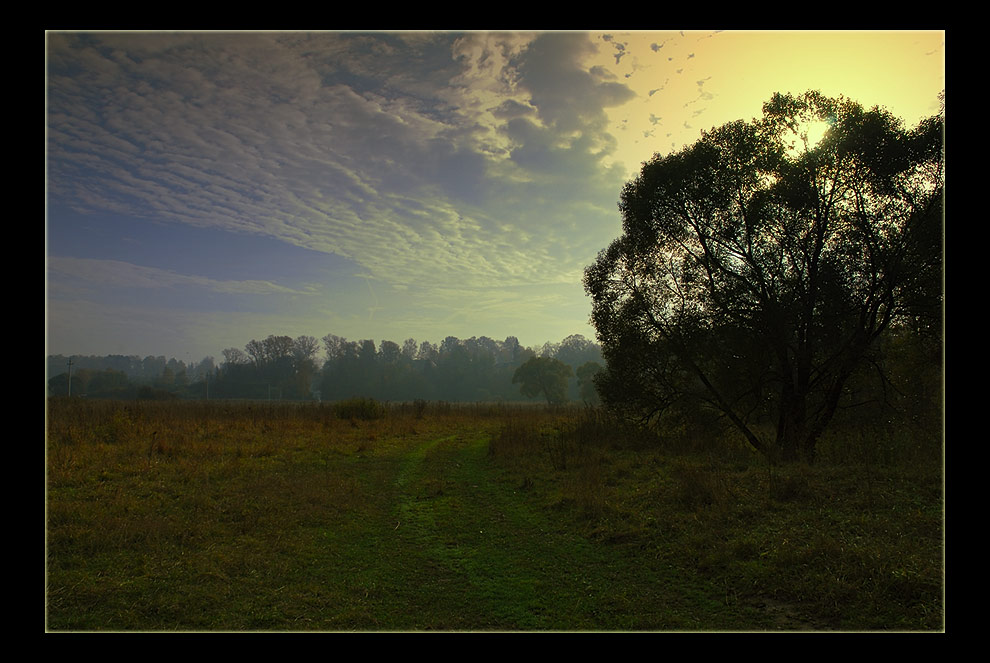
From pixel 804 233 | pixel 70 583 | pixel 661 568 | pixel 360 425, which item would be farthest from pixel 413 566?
pixel 360 425

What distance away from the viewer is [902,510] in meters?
6.54

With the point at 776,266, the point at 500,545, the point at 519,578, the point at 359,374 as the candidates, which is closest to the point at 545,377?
the point at 359,374

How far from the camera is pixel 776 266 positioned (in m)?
13.2

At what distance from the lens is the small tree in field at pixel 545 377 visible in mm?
67500

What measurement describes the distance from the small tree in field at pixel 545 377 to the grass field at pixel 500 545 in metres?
54.7

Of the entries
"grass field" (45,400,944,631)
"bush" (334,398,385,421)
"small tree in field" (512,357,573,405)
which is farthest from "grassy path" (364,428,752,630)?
"small tree in field" (512,357,573,405)

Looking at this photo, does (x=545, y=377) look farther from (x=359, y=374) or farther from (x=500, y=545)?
(x=500, y=545)

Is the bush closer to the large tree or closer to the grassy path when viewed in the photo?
the large tree

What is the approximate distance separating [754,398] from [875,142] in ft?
23.1

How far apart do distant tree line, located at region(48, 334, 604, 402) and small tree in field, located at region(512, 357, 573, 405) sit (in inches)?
12.0

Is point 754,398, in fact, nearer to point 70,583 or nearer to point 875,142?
point 875,142

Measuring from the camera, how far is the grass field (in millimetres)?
4656

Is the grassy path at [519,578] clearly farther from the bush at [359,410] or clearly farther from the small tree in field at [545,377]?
the small tree in field at [545,377]

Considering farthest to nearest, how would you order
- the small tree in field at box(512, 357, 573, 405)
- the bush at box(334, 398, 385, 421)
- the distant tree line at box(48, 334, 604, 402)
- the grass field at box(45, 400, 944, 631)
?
the small tree in field at box(512, 357, 573, 405) < the distant tree line at box(48, 334, 604, 402) < the bush at box(334, 398, 385, 421) < the grass field at box(45, 400, 944, 631)
